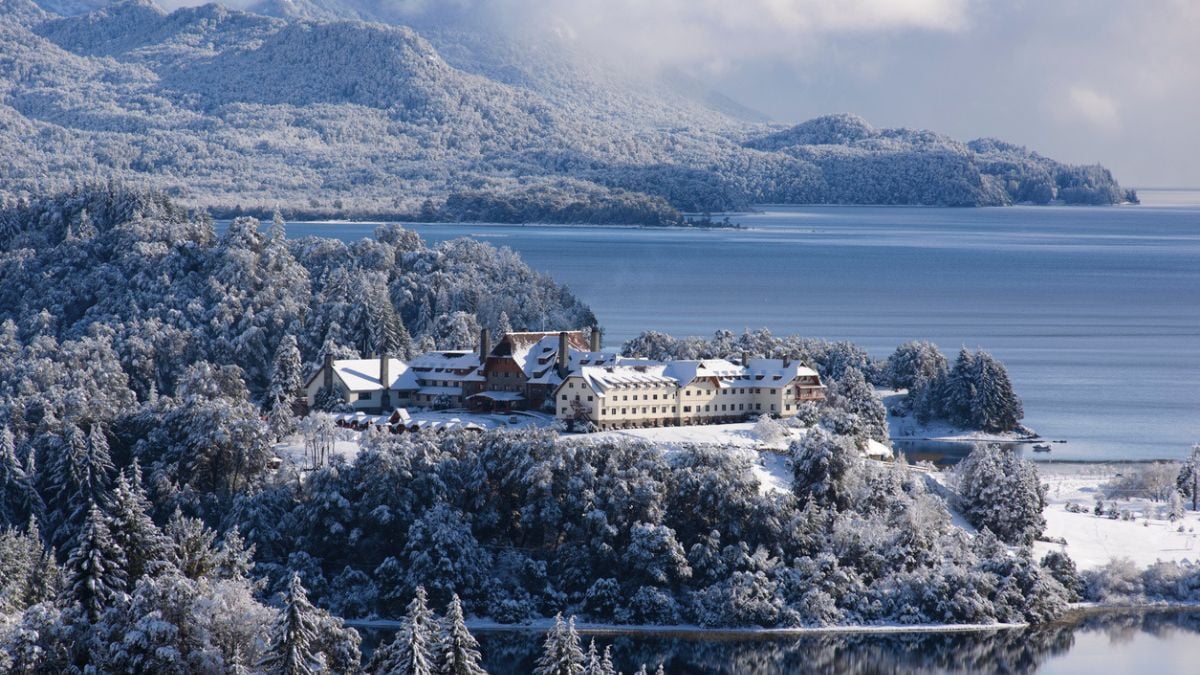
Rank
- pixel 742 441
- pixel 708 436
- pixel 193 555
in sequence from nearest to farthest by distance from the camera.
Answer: pixel 193 555
pixel 742 441
pixel 708 436

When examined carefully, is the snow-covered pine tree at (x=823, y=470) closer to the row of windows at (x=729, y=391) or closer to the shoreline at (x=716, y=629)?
the shoreline at (x=716, y=629)

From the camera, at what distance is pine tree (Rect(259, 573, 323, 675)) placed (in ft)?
136

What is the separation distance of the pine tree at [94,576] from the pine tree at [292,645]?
4829 mm

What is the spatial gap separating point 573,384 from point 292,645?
104ft

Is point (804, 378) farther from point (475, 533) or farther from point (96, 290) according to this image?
point (96, 290)

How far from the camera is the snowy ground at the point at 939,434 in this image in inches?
3644

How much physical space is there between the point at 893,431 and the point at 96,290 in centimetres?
4637

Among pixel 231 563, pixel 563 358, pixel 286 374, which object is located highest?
pixel 563 358

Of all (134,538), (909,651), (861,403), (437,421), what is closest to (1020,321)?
(861,403)

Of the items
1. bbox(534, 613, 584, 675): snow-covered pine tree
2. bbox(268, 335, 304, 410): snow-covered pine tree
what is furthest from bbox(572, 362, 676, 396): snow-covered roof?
bbox(534, 613, 584, 675): snow-covered pine tree

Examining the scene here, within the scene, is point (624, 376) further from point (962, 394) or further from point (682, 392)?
point (962, 394)

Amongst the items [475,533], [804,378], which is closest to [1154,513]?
[804,378]

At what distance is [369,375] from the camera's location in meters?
77.3

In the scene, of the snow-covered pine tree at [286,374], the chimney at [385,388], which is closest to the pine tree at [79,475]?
the snow-covered pine tree at [286,374]
